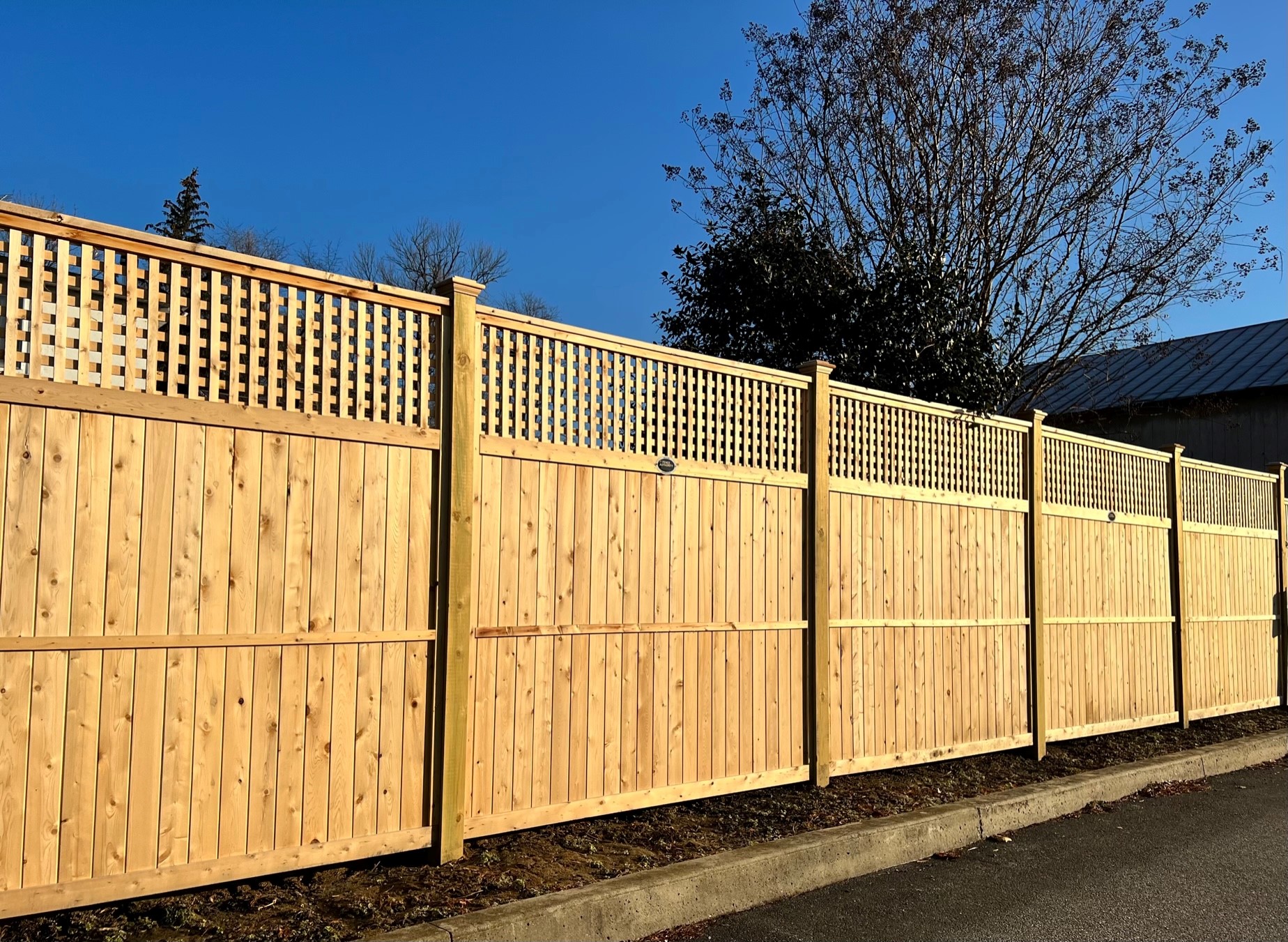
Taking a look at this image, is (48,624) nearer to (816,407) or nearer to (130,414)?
(130,414)

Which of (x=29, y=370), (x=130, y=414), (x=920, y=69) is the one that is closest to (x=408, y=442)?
(x=130, y=414)

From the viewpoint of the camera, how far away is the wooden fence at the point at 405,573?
3.67 metres

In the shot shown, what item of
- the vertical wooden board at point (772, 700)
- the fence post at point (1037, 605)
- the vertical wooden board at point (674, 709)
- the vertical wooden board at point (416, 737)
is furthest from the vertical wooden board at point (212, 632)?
the fence post at point (1037, 605)

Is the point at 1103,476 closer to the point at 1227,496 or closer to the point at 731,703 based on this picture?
the point at 1227,496

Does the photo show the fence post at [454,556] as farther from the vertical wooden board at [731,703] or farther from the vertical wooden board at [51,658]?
the vertical wooden board at [731,703]

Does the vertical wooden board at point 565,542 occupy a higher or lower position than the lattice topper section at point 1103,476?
lower

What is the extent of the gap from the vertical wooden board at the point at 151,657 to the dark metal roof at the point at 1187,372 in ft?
50.7

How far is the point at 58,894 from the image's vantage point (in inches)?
140

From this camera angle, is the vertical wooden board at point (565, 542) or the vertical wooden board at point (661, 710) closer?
the vertical wooden board at point (565, 542)

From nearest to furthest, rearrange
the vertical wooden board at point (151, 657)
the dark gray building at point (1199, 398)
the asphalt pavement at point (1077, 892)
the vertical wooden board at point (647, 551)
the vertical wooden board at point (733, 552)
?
1. the vertical wooden board at point (151, 657)
2. the asphalt pavement at point (1077, 892)
3. the vertical wooden board at point (647, 551)
4. the vertical wooden board at point (733, 552)
5. the dark gray building at point (1199, 398)

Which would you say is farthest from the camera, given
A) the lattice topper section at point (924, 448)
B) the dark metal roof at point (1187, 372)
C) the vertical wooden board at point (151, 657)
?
the dark metal roof at point (1187, 372)

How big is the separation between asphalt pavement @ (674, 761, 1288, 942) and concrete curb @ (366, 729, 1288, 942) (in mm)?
85

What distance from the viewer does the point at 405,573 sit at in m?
4.52

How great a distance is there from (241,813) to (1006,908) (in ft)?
10.7
